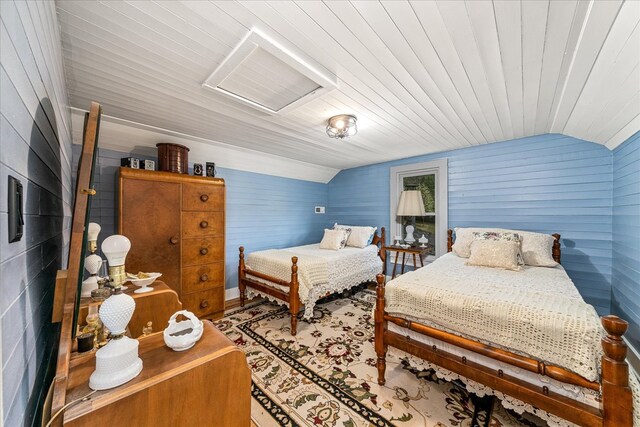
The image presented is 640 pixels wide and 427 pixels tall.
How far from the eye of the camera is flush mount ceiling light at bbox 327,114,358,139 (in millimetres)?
2395

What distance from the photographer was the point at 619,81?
1541 mm

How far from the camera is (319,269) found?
2.93 meters

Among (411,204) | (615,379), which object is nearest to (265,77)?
(615,379)

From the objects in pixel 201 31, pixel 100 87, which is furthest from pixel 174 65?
pixel 100 87

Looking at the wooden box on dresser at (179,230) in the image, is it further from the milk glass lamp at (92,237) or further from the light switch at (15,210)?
the light switch at (15,210)

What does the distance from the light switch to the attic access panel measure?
3.97 ft

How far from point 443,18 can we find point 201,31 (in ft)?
4.13

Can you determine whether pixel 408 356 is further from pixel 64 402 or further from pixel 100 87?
pixel 100 87

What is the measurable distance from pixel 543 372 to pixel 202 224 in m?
3.09

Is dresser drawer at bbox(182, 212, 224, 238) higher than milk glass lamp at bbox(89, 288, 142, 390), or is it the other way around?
dresser drawer at bbox(182, 212, 224, 238)

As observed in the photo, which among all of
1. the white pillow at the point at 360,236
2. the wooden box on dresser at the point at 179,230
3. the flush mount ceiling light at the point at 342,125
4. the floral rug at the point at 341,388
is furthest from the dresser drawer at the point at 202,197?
the white pillow at the point at 360,236

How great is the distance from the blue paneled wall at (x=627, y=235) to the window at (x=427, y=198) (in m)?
1.61

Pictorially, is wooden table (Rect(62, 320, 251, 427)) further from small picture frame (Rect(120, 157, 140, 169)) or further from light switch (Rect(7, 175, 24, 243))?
small picture frame (Rect(120, 157, 140, 169))

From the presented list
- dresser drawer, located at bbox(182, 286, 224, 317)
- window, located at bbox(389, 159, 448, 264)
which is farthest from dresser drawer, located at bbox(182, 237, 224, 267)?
window, located at bbox(389, 159, 448, 264)
